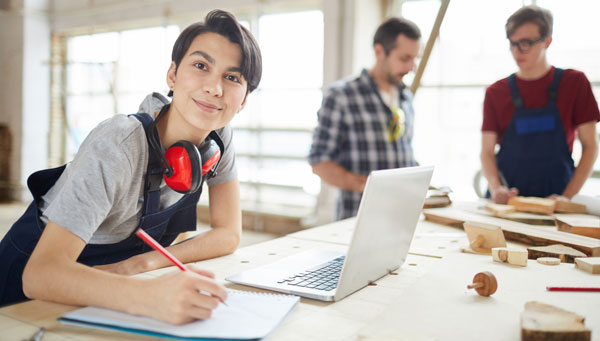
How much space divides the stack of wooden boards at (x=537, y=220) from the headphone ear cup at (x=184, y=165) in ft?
3.11

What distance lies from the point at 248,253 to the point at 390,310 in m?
0.66

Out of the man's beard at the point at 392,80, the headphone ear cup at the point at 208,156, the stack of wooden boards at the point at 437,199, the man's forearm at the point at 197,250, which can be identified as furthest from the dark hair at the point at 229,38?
the man's beard at the point at 392,80

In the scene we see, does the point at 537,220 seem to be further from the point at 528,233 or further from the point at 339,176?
Answer: the point at 339,176

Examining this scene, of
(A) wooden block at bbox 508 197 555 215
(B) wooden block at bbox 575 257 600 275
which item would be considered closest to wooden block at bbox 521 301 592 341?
(B) wooden block at bbox 575 257 600 275

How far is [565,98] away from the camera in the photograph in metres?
2.55

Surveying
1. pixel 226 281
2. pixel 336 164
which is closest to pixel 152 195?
pixel 226 281

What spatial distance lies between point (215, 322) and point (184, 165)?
49cm

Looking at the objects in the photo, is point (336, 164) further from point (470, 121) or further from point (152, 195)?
point (470, 121)

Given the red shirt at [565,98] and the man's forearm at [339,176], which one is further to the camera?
the man's forearm at [339,176]

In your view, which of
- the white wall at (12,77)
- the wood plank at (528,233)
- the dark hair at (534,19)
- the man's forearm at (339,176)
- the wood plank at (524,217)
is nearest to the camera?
the wood plank at (528,233)

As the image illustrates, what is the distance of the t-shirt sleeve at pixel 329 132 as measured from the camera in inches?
110

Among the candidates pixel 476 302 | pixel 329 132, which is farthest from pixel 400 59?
pixel 476 302

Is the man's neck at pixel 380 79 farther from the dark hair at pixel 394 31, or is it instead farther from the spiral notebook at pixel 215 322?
the spiral notebook at pixel 215 322

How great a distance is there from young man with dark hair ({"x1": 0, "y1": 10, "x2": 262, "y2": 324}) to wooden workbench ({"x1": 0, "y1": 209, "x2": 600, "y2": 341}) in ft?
0.25
